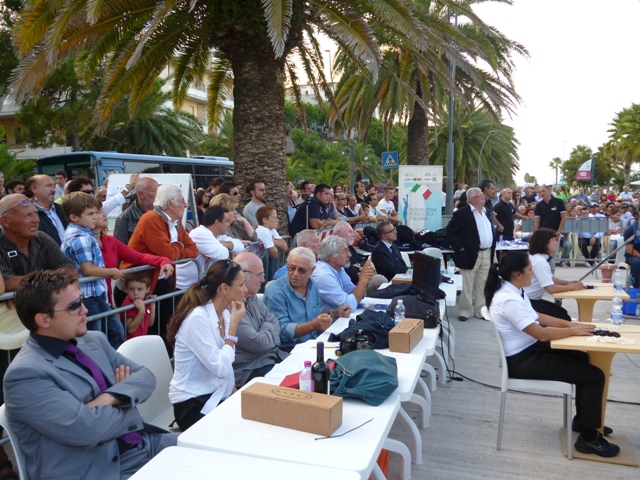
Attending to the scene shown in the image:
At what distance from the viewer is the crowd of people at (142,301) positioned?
8.16ft

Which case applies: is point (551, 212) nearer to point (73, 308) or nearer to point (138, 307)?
point (138, 307)

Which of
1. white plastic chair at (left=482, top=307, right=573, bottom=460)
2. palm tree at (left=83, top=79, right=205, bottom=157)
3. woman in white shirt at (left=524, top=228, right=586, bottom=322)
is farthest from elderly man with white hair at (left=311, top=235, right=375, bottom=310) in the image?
palm tree at (left=83, top=79, right=205, bottom=157)

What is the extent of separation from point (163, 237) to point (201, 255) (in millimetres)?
587

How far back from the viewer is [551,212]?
37.3 feet

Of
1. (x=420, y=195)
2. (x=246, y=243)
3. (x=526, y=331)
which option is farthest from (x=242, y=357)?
(x=420, y=195)

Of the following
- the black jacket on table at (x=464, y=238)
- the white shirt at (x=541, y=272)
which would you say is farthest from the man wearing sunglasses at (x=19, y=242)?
the black jacket on table at (x=464, y=238)

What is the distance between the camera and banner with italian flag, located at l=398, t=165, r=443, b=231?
Answer: 39.9 ft

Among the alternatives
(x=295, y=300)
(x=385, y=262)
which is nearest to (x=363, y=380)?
(x=295, y=300)

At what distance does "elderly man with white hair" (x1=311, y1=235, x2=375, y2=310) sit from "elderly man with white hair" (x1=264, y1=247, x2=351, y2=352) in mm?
299

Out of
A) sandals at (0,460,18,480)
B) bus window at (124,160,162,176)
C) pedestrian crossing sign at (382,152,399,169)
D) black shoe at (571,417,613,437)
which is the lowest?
black shoe at (571,417,613,437)

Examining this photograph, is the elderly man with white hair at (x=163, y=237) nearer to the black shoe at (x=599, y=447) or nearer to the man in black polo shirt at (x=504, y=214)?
the black shoe at (x=599, y=447)

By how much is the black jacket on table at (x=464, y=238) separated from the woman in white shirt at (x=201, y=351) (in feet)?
18.7

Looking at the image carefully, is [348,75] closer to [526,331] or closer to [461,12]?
[461,12]

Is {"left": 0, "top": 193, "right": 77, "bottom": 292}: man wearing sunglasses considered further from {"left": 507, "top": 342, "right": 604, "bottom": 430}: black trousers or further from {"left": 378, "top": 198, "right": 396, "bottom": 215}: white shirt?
{"left": 378, "top": 198, "right": 396, "bottom": 215}: white shirt
